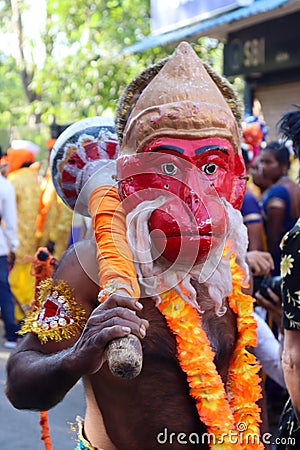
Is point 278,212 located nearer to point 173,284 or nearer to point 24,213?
point 24,213

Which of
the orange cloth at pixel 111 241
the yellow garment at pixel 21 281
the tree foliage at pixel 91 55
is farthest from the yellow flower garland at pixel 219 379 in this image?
the tree foliage at pixel 91 55

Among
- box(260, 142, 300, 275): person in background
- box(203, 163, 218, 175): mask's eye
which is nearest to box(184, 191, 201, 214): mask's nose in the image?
box(203, 163, 218, 175): mask's eye

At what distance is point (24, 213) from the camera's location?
25.7 feet

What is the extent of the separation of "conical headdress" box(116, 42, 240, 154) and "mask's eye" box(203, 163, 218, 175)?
9 centimetres

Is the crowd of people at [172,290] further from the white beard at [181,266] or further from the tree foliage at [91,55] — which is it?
the tree foliage at [91,55]

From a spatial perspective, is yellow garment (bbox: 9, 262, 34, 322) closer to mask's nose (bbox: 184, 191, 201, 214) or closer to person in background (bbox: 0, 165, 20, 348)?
person in background (bbox: 0, 165, 20, 348)

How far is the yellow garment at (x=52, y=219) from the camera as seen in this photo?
705 cm

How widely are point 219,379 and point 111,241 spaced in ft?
1.77

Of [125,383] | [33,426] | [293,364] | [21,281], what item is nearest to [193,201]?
[125,383]

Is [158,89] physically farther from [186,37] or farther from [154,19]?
[154,19]

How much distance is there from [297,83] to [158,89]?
8.27m

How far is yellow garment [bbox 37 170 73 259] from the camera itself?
23.1ft

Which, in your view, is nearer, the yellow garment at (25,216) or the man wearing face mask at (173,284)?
the man wearing face mask at (173,284)

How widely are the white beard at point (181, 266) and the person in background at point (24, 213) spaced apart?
18.6 feet
